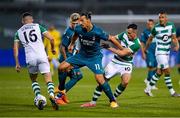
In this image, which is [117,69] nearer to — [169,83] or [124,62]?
[124,62]

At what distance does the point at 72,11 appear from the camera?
48.0m

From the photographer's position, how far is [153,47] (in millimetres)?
26781

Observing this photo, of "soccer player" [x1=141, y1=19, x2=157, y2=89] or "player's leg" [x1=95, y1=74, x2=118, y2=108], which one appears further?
"soccer player" [x1=141, y1=19, x2=157, y2=89]

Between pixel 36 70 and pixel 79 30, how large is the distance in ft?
5.00

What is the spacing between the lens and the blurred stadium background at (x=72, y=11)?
133 ft

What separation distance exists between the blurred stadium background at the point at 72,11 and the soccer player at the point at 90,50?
21474 millimetres

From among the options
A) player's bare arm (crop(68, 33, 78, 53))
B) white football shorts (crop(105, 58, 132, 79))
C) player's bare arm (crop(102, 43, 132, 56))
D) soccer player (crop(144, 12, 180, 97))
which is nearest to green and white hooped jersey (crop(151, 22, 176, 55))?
soccer player (crop(144, 12, 180, 97))

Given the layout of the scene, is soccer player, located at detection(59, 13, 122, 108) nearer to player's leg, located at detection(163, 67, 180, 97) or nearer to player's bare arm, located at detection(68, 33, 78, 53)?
player's bare arm, located at detection(68, 33, 78, 53)

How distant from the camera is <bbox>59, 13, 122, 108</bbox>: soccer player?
17.9 meters

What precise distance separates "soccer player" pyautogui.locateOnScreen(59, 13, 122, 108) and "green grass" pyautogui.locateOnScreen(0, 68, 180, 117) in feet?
2.49

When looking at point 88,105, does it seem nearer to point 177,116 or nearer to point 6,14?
point 177,116

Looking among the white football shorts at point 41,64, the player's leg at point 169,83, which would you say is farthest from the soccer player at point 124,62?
the player's leg at point 169,83

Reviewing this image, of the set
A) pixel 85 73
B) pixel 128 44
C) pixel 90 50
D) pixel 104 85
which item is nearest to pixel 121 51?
pixel 90 50

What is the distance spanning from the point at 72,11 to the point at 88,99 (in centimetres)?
2736
